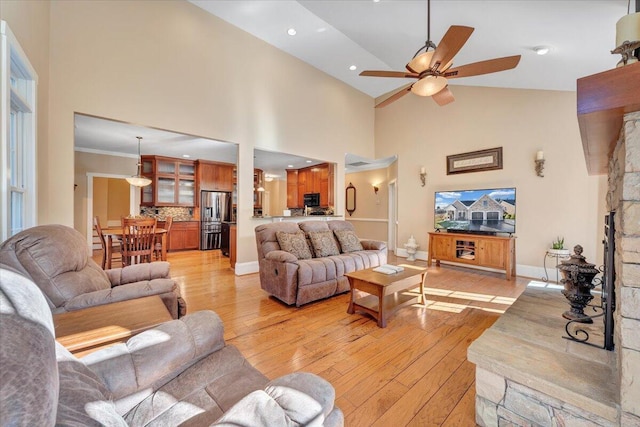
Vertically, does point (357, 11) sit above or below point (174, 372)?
above

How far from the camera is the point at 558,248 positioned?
3.82 metres

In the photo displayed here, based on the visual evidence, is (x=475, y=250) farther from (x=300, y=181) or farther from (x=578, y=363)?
(x=300, y=181)

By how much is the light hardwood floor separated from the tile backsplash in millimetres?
3862

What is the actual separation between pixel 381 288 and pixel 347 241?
1.57 metres

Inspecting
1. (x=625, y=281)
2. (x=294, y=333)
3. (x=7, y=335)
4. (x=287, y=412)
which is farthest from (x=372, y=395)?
(x=7, y=335)

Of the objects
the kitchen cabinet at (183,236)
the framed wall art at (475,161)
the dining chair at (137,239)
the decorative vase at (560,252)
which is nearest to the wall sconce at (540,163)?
the framed wall art at (475,161)

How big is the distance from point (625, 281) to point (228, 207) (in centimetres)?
777

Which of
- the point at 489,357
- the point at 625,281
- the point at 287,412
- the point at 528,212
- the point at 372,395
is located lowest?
the point at 372,395

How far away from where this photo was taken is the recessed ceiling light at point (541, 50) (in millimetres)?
2754

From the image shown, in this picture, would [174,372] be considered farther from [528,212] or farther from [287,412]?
[528,212]

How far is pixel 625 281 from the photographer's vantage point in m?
1.05

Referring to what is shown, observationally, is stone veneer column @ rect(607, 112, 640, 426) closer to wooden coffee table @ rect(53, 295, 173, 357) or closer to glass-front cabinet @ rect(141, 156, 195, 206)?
wooden coffee table @ rect(53, 295, 173, 357)

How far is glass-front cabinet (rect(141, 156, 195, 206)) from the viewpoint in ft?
22.3

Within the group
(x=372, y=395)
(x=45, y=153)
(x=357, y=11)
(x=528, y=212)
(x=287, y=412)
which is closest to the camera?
(x=287, y=412)
